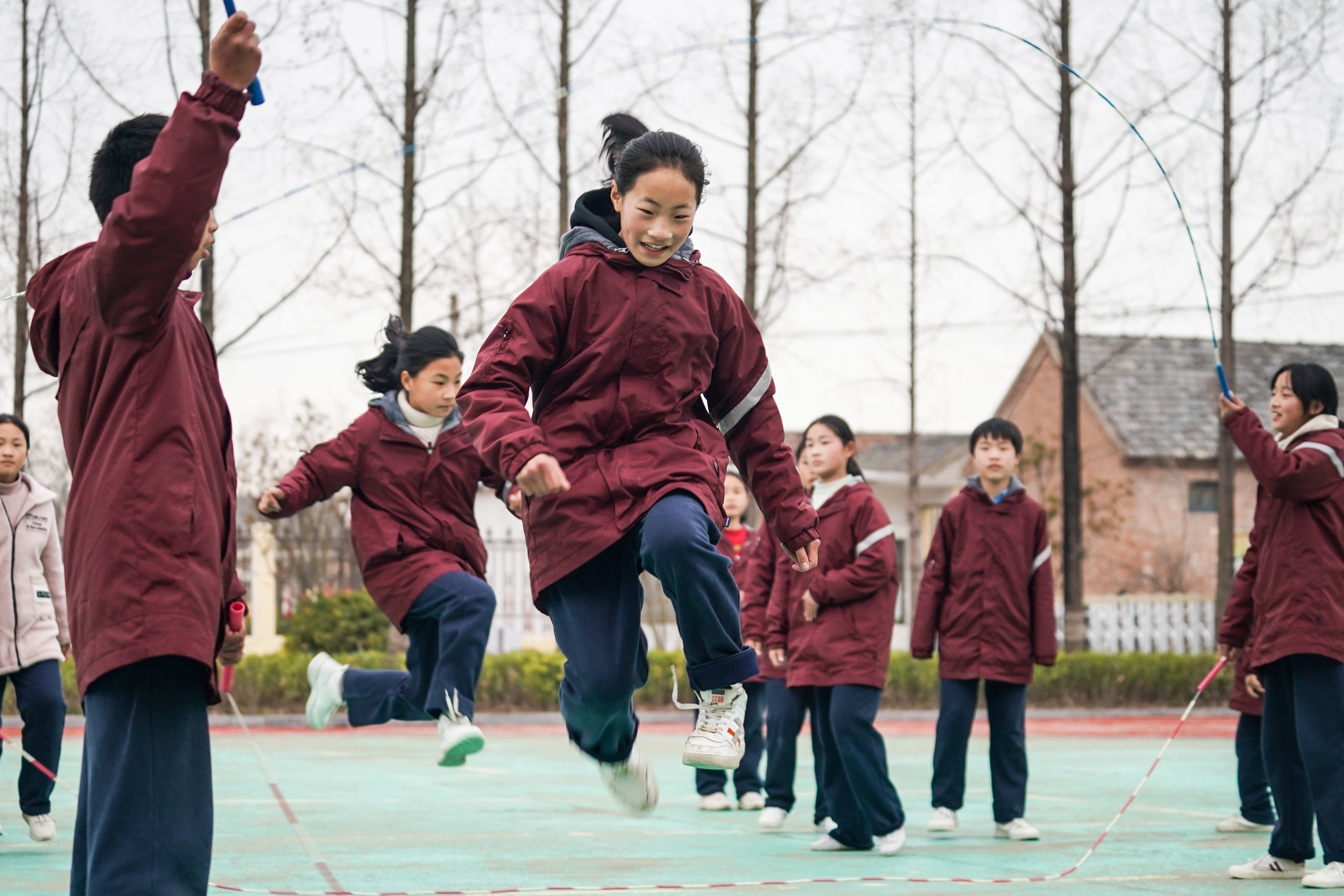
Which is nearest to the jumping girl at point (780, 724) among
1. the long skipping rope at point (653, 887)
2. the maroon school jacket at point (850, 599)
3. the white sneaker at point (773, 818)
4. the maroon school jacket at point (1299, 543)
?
the white sneaker at point (773, 818)

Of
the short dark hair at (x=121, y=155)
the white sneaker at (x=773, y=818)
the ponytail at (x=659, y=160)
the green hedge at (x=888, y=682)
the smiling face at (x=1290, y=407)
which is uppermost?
the ponytail at (x=659, y=160)

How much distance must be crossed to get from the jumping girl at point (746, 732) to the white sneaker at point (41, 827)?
126 inches

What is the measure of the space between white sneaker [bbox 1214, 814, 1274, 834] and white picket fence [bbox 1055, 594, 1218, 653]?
54.3ft

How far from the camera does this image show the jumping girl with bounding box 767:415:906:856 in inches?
259

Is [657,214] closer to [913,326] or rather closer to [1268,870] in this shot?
[1268,870]

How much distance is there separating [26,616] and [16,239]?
1007 cm

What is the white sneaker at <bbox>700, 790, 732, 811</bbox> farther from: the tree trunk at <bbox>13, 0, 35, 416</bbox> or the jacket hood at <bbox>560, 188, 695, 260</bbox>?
the tree trunk at <bbox>13, 0, 35, 416</bbox>

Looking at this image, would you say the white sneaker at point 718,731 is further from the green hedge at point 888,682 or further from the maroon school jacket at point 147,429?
the green hedge at point 888,682

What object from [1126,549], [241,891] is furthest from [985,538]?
[1126,549]

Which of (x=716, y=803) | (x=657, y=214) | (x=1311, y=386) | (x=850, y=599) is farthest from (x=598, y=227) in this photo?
(x=716, y=803)

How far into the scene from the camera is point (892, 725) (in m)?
16.9

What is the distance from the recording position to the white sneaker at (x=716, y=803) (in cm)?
835

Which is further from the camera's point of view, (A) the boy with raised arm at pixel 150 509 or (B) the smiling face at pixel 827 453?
(B) the smiling face at pixel 827 453

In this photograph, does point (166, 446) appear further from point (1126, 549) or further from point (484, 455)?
point (1126, 549)
